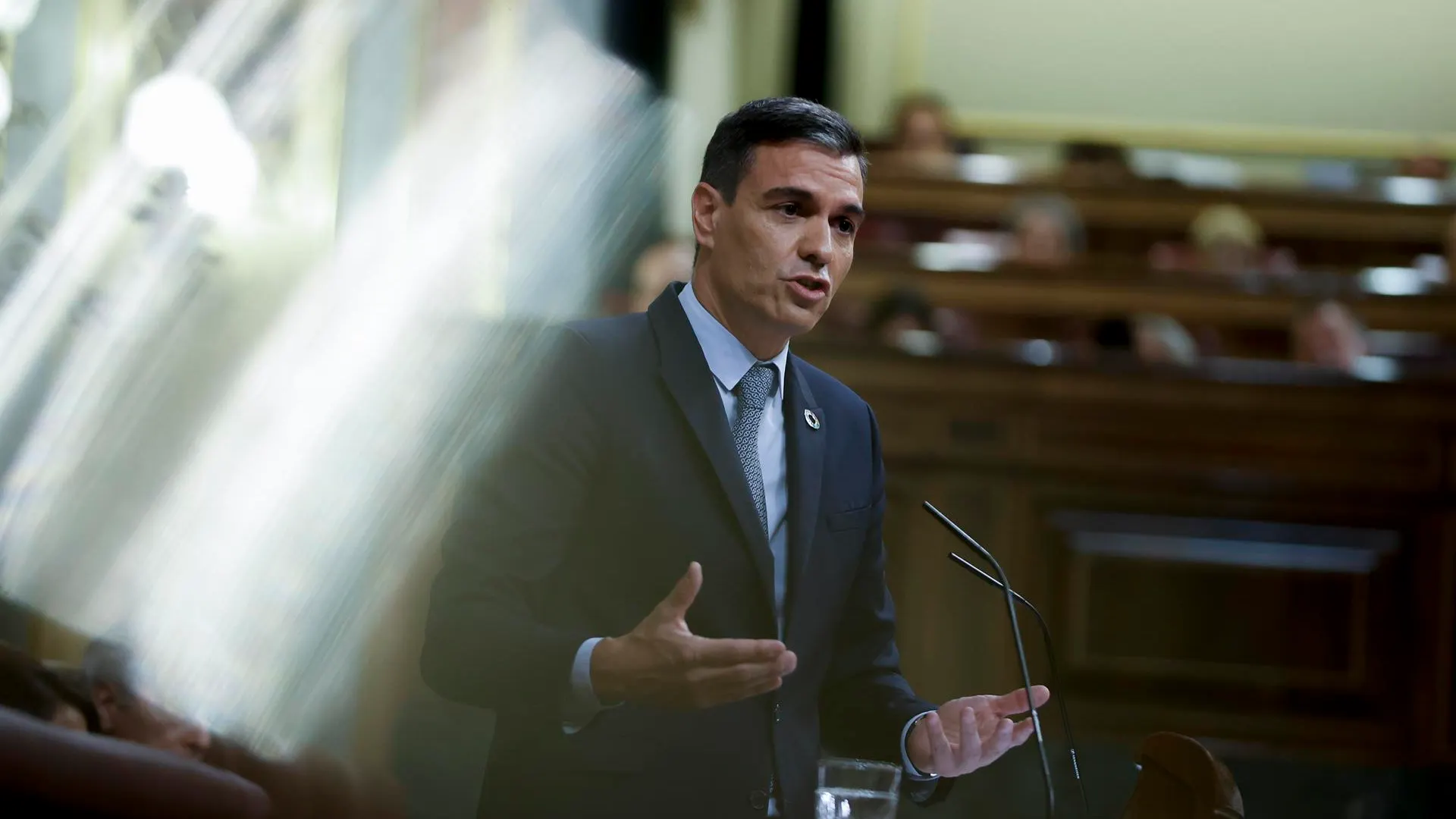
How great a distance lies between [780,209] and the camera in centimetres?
79

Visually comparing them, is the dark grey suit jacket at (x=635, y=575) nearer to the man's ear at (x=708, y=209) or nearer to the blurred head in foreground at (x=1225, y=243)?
the man's ear at (x=708, y=209)

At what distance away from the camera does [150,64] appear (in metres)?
1.17

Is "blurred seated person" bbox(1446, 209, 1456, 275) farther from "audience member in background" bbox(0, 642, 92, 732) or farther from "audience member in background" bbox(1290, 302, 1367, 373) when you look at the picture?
"audience member in background" bbox(0, 642, 92, 732)

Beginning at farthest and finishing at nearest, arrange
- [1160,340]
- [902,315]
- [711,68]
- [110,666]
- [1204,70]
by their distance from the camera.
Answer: [1204,70] → [711,68] → [1160,340] → [902,315] → [110,666]

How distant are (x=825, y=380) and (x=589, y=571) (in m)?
0.20

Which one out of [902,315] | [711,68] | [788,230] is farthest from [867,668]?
[711,68]

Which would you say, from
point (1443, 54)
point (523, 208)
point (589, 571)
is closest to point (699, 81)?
point (523, 208)

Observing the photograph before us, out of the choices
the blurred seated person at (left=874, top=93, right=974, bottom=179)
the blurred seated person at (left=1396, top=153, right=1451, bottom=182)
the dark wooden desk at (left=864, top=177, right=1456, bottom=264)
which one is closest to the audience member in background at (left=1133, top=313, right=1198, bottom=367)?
the dark wooden desk at (left=864, top=177, right=1456, bottom=264)

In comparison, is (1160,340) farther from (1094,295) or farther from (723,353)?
(723,353)

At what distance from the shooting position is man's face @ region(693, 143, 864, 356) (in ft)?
2.59

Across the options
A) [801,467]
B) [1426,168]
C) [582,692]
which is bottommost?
[582,692]

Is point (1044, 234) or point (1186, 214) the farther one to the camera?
point (1186, 214)

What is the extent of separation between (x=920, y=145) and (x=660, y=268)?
1.93m

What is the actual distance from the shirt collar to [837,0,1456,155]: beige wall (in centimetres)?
516
